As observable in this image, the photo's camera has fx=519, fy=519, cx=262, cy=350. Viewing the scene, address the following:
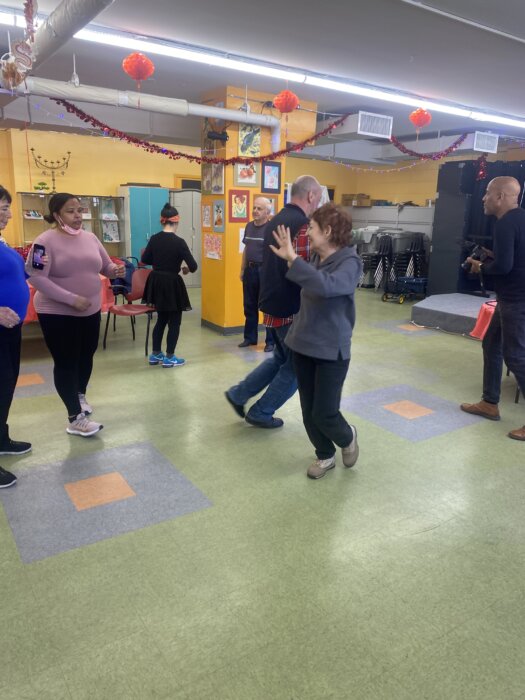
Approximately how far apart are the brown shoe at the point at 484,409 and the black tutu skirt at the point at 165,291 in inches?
105

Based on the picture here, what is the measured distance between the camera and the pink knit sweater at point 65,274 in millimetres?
2936

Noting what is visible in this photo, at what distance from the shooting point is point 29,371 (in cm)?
473

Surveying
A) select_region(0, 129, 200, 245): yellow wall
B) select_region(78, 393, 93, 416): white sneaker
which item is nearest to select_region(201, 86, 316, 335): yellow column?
select_region(78, 393, 93, 416): white sneaker

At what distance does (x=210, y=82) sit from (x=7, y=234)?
18.4ft

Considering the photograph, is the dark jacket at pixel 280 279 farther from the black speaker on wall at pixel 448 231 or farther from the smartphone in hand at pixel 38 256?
the black speaker on wall at pixel 448 231

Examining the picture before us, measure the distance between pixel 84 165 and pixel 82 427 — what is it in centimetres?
782

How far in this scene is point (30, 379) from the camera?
451 cm

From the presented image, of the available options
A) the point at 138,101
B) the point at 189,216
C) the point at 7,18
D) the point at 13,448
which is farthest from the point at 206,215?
the point at 13,448

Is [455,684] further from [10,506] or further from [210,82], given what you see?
[210,82]

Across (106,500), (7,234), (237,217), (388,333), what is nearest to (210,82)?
(237,217)

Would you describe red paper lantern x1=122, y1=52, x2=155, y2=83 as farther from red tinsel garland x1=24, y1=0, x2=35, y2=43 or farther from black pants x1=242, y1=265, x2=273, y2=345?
black pants x1=242, y1=265, x2=273, y2=345

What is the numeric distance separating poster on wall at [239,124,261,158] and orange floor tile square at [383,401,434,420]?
3591 mm

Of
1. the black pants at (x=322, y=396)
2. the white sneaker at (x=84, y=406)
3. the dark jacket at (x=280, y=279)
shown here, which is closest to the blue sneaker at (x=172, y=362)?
the white sneaker at (x=84, y=406)

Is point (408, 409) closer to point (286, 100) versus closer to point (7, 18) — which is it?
point (286, 100)
